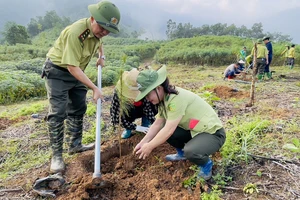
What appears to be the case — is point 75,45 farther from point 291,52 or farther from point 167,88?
point 291,52

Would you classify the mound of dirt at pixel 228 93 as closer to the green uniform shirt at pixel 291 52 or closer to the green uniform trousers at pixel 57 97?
the green uniform trousers at pixel 57 97

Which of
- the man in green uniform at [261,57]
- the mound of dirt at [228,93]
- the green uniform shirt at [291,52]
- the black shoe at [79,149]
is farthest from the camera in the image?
the green uniform shirt at [291,52]

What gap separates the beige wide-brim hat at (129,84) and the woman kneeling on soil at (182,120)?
0.54 meters

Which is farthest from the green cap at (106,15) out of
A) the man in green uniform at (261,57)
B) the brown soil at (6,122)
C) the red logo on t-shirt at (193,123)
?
the man in green uniform at (261,57)

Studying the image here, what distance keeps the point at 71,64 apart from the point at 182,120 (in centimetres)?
107

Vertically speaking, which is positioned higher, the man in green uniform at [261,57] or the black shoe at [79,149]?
the man in green uniform at [261,57]

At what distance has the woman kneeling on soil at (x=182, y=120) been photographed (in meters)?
1.95

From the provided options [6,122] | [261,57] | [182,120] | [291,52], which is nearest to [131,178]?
[182,120]

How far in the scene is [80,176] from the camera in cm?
227

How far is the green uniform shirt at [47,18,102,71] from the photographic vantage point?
223 centimetres

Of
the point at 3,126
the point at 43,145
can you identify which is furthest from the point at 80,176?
the point at 3,126

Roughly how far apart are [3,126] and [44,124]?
2.62 feet

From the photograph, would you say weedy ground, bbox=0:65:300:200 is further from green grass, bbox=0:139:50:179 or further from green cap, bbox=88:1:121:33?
green cap, bbox=88:1:121:33

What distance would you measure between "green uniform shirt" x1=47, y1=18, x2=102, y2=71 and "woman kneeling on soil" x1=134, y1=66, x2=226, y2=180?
716 mm
